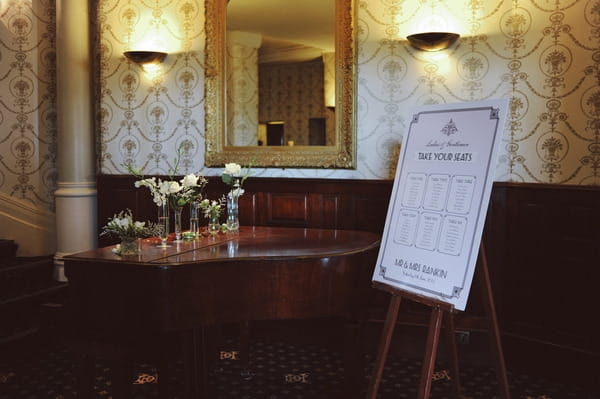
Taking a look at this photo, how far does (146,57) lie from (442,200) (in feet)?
8.91

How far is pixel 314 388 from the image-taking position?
10.8 ft

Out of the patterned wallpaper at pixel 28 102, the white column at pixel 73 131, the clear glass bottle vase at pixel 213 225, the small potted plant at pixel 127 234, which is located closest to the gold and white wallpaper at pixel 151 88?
the white column at pixel 73 131

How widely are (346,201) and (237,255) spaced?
1.52 m

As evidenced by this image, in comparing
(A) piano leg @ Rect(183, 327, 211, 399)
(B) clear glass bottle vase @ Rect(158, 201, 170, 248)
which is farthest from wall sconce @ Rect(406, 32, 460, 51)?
(A) piano leg @ Rect(183, 327, 211, 399)

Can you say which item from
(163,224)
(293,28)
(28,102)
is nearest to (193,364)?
(163,224)

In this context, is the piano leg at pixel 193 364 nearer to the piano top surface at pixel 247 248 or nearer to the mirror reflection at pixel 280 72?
the piano top surface at pixel 247 248

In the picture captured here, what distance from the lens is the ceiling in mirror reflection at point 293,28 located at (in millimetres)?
4004

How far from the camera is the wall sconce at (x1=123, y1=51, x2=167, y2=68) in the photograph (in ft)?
14.3

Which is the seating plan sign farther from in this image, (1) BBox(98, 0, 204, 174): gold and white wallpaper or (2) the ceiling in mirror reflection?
(1) BBox(98, 0, 204, 174): gold and white wallpaper

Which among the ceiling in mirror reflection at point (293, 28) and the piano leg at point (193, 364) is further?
the ceiling in mirror reflection at point (293, 28)

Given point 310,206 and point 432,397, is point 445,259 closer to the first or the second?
point 432,397

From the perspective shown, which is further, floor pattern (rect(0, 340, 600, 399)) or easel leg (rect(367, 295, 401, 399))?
floor pattern (rect(0, 340, 600, 399))

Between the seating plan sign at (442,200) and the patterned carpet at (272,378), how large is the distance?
2.95 feet

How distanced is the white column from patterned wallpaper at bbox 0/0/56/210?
0.29 meters
